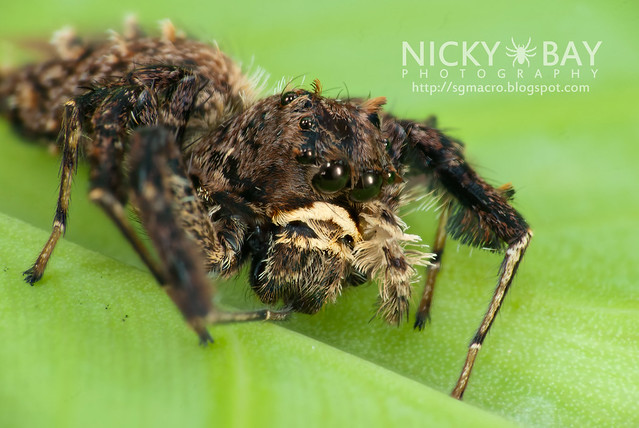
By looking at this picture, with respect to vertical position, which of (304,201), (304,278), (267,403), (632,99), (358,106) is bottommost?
(267,403)

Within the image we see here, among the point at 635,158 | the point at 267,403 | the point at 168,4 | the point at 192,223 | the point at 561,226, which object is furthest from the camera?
the point at 168,4

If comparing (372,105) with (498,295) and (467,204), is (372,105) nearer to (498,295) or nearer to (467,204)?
(467,204)

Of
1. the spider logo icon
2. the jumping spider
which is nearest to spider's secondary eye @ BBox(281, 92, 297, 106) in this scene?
the jumping spider

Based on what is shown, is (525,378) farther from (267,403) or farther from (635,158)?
(635,158)

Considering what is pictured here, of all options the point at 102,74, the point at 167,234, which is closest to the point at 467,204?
the point at 167,234

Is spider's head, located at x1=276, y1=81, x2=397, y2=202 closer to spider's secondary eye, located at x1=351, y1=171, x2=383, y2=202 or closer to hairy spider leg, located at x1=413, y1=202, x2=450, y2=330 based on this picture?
spider's secondary eye, located at x1=351, y1=171, x2=383, y2=202

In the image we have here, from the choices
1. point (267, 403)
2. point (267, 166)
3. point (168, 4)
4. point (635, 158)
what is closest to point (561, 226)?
point (635, 158)

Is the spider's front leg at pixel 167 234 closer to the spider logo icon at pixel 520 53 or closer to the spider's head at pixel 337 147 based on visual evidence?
the spider's head at pixel 337 147

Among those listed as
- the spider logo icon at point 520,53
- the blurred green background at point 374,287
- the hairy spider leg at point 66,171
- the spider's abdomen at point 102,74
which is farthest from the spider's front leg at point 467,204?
the spider logo icon at point 520,53
